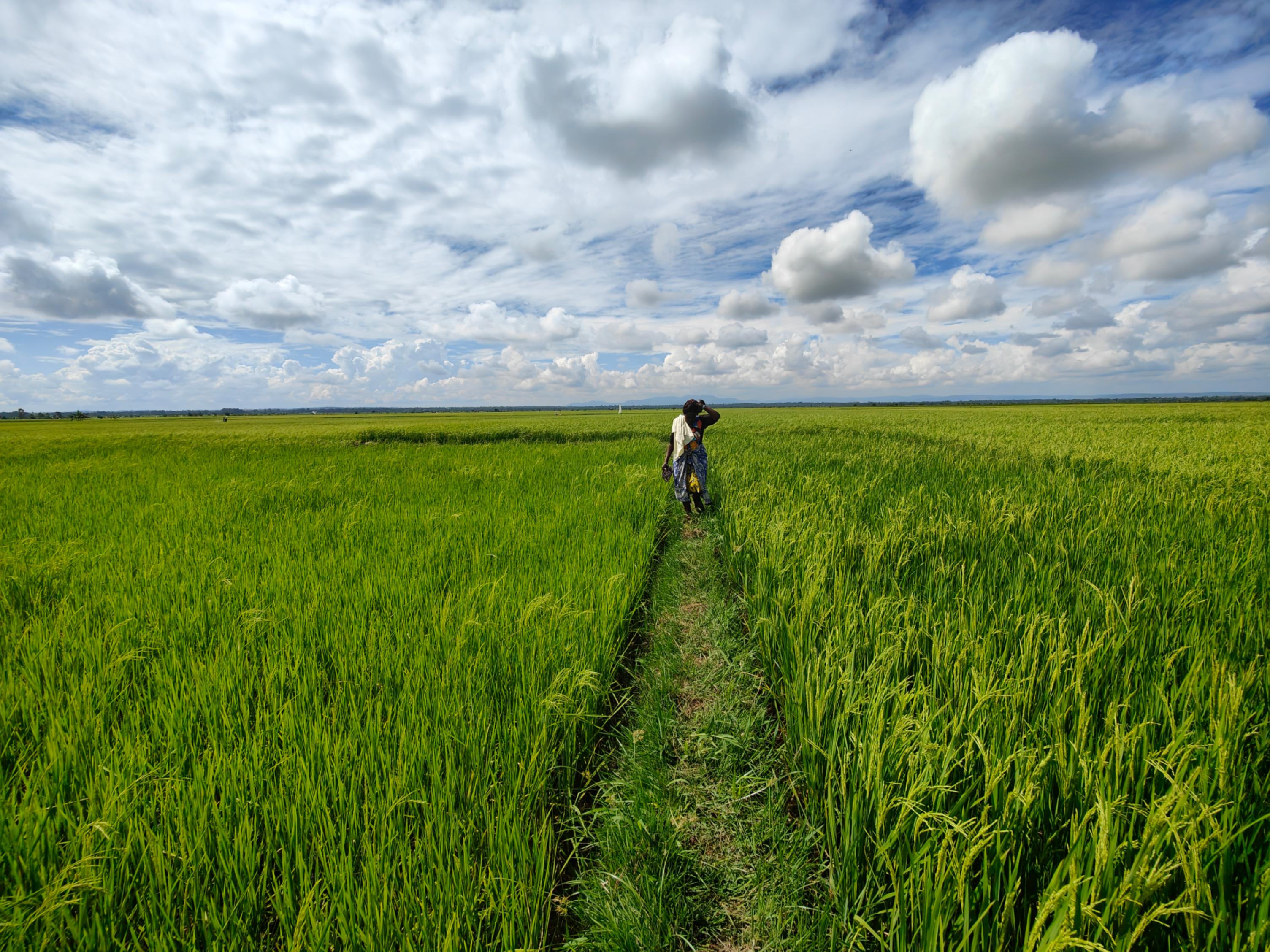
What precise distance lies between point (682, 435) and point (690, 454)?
35 centimetres

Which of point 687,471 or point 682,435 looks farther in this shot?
point 687,471

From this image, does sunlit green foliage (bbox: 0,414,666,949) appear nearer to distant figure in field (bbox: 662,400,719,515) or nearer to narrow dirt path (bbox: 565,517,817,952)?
narrow dirt path (bbox: 565,517,817,952)

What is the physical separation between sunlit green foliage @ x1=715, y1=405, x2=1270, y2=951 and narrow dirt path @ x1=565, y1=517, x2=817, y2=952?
0.19 metres

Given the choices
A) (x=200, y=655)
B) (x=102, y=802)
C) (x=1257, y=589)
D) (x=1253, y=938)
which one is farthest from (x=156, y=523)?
(x=1257, y=589)

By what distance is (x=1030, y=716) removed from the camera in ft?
6.12

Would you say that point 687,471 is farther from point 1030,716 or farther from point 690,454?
point 1030,716

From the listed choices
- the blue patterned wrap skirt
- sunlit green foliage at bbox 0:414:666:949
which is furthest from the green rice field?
the blue patterned wrap skirt

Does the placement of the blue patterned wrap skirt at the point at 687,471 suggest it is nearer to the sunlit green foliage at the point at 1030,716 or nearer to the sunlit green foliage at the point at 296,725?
the sunlit green foliage at the point at 296,725

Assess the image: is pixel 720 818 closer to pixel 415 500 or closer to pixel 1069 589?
pixel 1069 589

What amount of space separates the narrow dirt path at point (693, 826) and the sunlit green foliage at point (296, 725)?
0.21 metres

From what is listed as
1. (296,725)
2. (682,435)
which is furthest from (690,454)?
Result: (296,725)

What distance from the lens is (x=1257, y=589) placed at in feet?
9.55

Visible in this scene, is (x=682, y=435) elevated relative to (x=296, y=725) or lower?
elevated

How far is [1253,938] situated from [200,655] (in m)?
4.04
